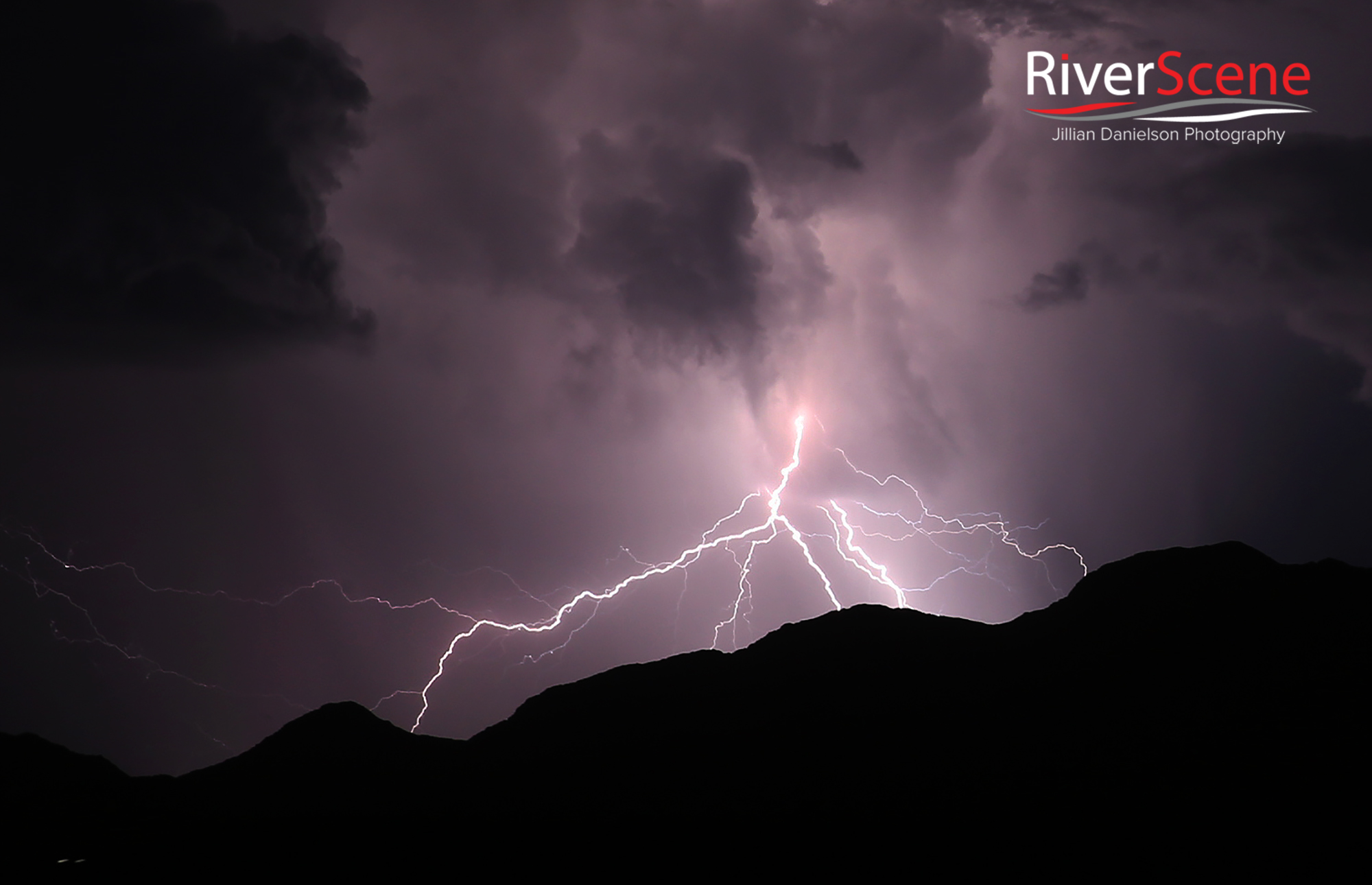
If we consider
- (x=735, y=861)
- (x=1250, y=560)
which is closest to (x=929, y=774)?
(x=735, y=861)

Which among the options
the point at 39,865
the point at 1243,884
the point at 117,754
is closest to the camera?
the point at 1243,884

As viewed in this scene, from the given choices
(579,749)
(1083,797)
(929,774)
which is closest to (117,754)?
(579,749)

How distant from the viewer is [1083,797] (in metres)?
9.83

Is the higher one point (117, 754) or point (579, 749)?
point (579, 749)

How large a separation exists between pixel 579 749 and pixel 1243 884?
33.7ft

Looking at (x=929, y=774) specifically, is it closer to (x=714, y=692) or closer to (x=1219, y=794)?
(x=1219, y=794)

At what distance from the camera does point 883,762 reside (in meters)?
11.8

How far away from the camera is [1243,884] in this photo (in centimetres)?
795

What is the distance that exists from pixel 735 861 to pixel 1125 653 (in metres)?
7.78

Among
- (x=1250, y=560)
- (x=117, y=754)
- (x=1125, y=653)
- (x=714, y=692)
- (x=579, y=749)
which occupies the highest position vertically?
(x=1250, y=560)

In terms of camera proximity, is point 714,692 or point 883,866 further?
point 714,692

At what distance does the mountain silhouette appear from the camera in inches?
369

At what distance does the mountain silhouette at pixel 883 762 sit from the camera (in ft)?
30.8

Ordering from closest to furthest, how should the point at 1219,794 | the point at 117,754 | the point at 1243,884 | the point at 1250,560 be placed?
the point at 1243,884 → the point at 1219,794 → the point at 1250,560 → the point at 117,754
